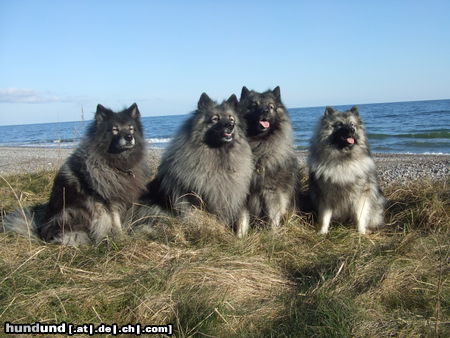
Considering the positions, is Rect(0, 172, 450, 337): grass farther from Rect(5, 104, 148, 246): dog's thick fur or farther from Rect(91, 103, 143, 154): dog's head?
Rect(91, 103, 143, 154): dog's head

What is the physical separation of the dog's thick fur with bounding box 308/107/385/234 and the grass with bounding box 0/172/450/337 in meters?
0.54

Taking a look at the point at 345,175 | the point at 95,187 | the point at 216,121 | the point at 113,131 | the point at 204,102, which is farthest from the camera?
the point at 345,175

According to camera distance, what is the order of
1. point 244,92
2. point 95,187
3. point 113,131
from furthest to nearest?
point 244,92
point 113,131
point 95,187

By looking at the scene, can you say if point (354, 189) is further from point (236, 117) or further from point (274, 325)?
point (274, 325)

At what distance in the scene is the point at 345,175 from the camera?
15.3 feet

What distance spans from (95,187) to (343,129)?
3.03 meters

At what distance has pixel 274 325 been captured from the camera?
2.58 meters

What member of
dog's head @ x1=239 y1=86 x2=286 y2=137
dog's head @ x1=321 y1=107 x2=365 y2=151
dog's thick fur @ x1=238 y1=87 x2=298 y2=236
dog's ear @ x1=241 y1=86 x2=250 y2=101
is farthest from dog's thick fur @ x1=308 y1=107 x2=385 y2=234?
dog's ear @ x1=241 y1=86 x2=250 y2=101

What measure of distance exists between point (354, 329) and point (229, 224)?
2.32 m

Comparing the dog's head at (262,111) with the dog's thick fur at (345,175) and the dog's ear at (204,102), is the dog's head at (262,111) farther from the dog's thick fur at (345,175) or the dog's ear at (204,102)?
the dog's thick fur at (345,175)

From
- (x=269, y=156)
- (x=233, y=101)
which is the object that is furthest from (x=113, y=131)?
(x=269, y=156)

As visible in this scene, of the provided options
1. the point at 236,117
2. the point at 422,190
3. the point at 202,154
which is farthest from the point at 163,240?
the point at 422,190

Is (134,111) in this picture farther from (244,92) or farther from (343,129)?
(343,129)

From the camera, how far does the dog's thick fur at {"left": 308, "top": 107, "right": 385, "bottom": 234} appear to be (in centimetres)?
469
